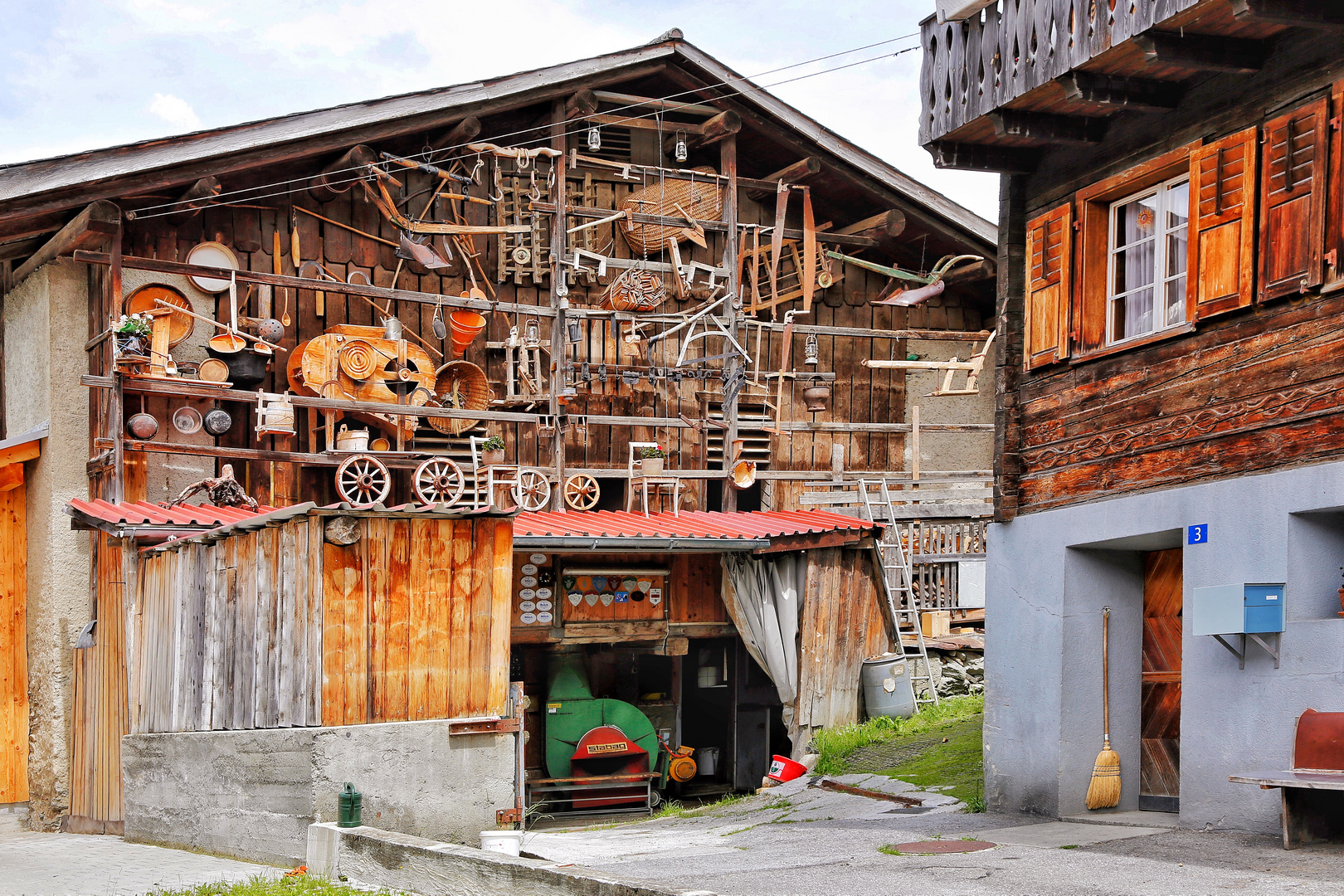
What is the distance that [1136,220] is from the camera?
36.2 ft

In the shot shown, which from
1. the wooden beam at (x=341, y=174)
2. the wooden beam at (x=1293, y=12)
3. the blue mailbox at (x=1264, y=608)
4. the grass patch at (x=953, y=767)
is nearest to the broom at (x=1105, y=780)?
the grass patch at (x=953, y=767)

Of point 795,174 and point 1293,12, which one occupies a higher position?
point 795,174

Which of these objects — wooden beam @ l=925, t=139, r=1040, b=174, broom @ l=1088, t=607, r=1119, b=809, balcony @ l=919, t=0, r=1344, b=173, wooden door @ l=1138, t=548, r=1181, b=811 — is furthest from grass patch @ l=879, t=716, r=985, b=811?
balcony @ l=919, t=0, r=1344, b=173

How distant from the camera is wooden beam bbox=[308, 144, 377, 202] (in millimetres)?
16219

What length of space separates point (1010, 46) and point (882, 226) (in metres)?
8.39

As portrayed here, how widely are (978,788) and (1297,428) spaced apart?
459cm

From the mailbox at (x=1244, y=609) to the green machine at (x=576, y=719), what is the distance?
8259mm

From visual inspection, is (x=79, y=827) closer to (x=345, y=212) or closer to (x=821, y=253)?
(x=345, y=212)

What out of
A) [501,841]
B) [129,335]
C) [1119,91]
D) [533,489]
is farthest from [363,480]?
[1119,91]

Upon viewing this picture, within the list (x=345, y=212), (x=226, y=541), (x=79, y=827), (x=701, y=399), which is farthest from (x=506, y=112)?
(x=79, y=827)

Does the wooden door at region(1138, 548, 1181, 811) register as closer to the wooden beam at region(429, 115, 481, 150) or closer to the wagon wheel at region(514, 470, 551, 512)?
the wagon wheel at region(514, 470, 551, 512)

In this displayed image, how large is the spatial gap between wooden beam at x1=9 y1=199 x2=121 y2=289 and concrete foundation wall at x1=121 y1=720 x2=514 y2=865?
592cm

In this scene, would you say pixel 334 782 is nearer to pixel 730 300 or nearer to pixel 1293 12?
pixel 1293 12

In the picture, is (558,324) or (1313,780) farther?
(558,324)
